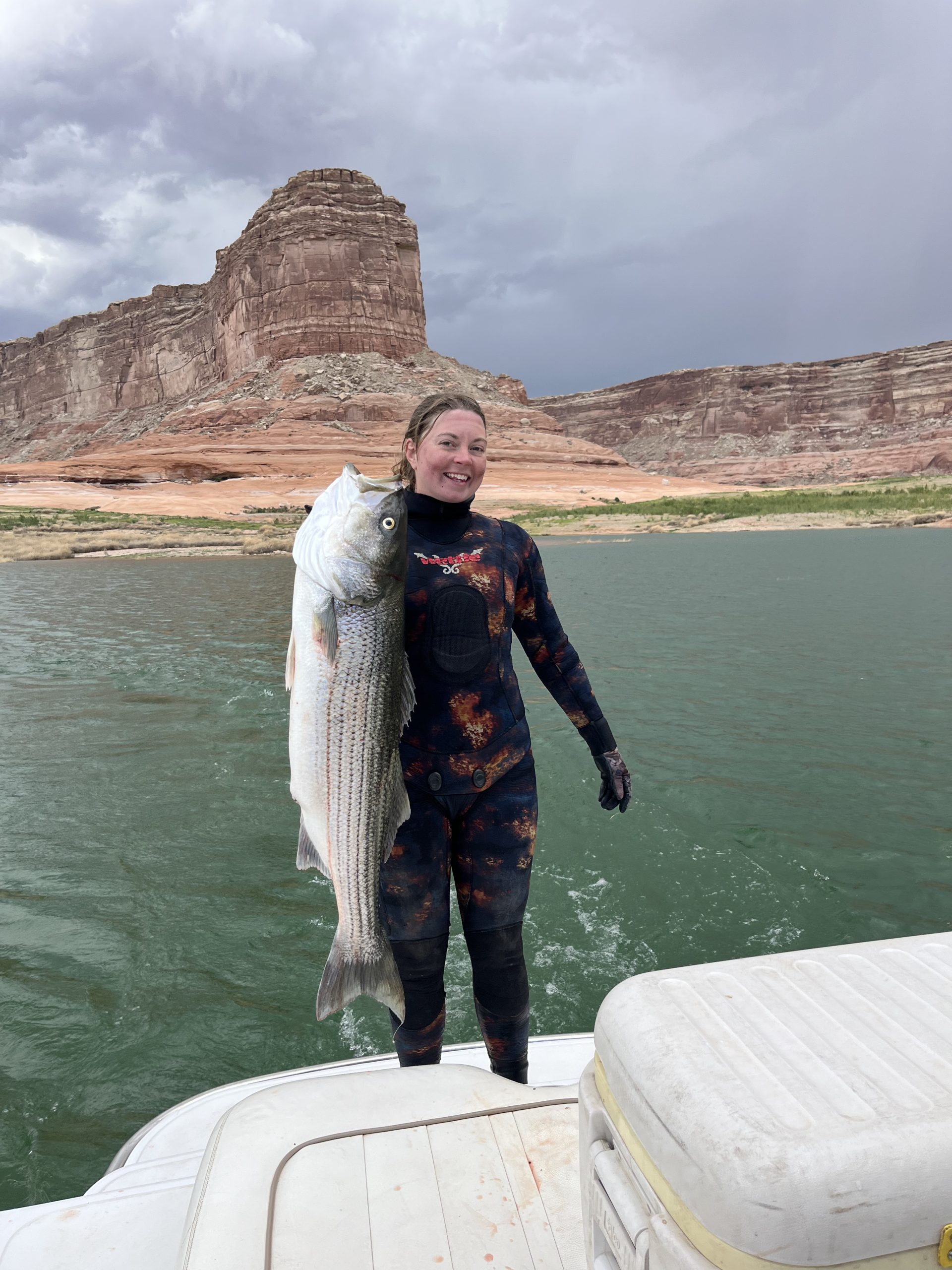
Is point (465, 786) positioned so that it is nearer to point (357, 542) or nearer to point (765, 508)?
point (357, 542)

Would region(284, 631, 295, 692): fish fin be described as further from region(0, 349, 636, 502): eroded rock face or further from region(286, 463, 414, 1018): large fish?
region(0, 349, 636, 502): eroded rock face

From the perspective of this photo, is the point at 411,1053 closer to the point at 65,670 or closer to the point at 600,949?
the point at 600,949

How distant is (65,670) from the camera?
1299 centimetres

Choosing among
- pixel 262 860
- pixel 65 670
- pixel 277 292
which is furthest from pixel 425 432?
pixel 277 292

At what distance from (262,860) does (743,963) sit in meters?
5.28

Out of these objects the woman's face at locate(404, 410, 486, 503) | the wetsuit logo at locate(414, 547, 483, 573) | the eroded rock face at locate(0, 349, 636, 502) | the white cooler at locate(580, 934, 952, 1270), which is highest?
the eroded rock face at locate(0, 349, 636, 502)

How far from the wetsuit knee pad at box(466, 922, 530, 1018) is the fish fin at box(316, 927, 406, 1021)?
404mm

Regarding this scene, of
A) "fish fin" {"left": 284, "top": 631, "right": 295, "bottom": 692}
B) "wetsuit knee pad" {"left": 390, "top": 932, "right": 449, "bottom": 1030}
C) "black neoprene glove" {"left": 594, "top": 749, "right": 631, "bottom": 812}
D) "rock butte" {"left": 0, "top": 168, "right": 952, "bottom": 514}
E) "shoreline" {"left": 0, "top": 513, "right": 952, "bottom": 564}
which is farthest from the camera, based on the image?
"rock butte" {"left": 0, "top": 168, "right": 952, "bottom": 514}

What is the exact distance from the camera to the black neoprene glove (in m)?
3.35

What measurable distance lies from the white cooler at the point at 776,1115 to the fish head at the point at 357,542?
4.28 ft

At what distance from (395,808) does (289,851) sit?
4321 mm

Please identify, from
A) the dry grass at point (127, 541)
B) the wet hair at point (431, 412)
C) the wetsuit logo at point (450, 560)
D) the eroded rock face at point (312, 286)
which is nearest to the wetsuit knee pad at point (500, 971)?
the wetsuit logo at point (450, 560)

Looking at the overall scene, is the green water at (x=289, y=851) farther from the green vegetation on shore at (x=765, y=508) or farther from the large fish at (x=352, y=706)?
the green vegetation on shore at (x=765, y=508)

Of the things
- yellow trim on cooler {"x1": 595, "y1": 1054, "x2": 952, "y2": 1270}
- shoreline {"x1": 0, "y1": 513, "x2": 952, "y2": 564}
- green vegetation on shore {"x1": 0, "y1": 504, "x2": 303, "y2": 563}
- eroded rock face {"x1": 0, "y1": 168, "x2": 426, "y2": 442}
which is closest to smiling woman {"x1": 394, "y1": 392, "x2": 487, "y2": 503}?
yellow trim on cooler {"x1": 595, "y1": 1054, "x2": 952, "y2": 1270}
